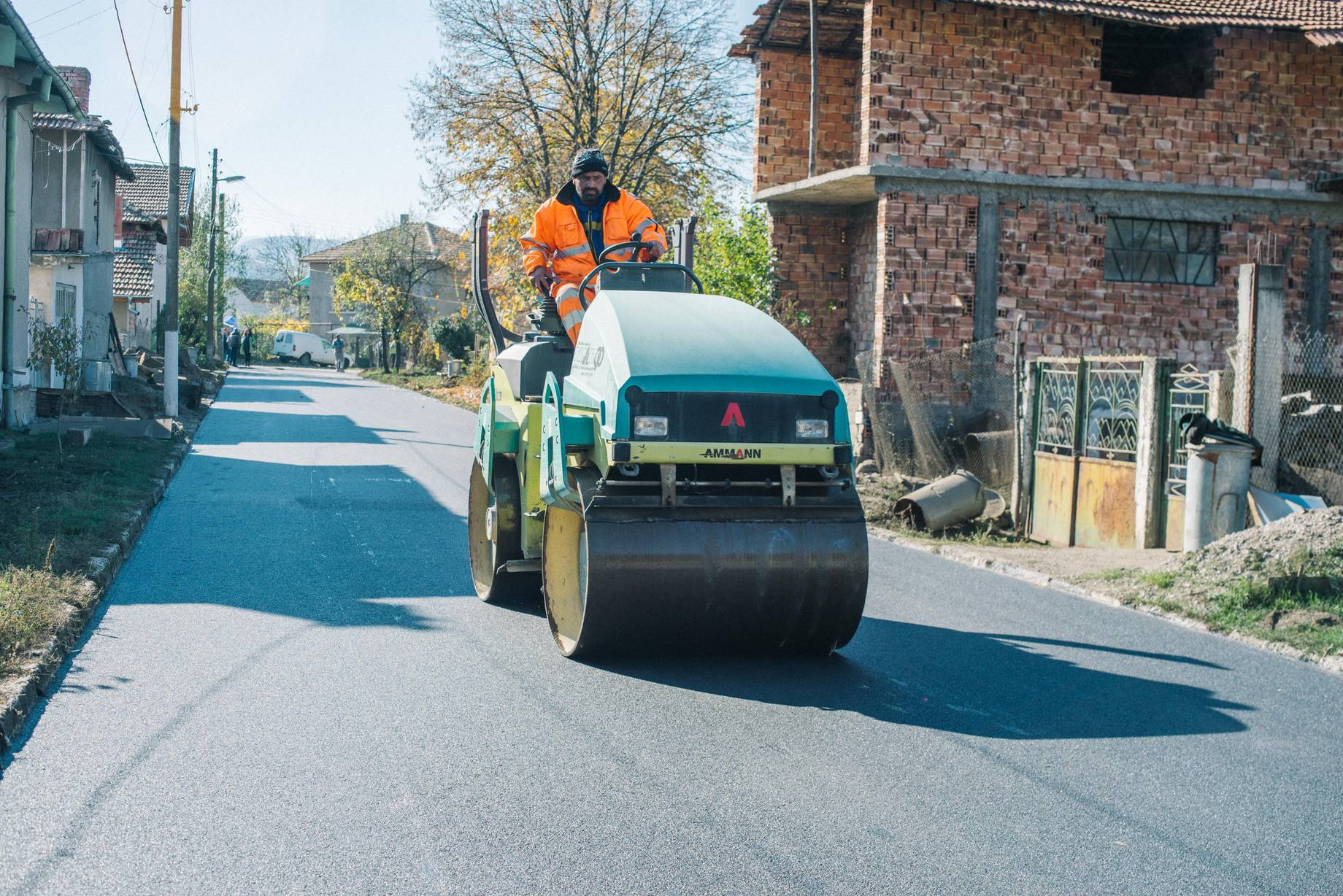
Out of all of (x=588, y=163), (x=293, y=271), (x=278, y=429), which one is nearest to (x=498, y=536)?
(x=588, y=163)

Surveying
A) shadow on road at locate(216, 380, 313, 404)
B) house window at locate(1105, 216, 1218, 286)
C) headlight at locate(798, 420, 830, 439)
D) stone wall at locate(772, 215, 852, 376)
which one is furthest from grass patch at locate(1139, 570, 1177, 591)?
shadow on road at locate(216, 380, 313, 404)

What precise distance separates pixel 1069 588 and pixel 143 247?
41.2m

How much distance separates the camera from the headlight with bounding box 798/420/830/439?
6.81 meters

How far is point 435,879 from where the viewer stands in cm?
423

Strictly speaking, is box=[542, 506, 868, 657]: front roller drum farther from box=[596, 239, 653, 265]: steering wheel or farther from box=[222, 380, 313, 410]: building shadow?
box=[222, 380, 313, 410]: building shadow

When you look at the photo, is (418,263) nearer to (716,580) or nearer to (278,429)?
(278,429)

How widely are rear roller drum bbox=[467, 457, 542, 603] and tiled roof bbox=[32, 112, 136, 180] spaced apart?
15.6 meters

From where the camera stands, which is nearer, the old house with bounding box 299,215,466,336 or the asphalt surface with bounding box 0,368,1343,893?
the asphalt surface with bounding box 0,368,1343,893

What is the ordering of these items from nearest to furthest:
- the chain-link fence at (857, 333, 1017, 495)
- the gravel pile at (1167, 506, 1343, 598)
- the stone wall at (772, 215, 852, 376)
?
1. the gravel pile at (1167, 506, 1343, 598)
2. the chain-link fence at (857, 333, 1017, 495)
3. the stone wall at (772, 215, 852, 376)

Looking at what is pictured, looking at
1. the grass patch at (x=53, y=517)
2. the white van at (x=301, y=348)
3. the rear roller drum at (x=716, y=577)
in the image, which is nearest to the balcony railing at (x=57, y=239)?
the grass patch at (x=53, y=517)

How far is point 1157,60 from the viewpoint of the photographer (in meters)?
22.1

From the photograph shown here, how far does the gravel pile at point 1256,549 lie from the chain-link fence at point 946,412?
190 inches

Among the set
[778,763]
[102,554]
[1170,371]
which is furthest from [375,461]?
[778,763]

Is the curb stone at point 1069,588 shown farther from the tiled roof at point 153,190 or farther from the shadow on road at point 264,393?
the tiled roof at point 153,190
